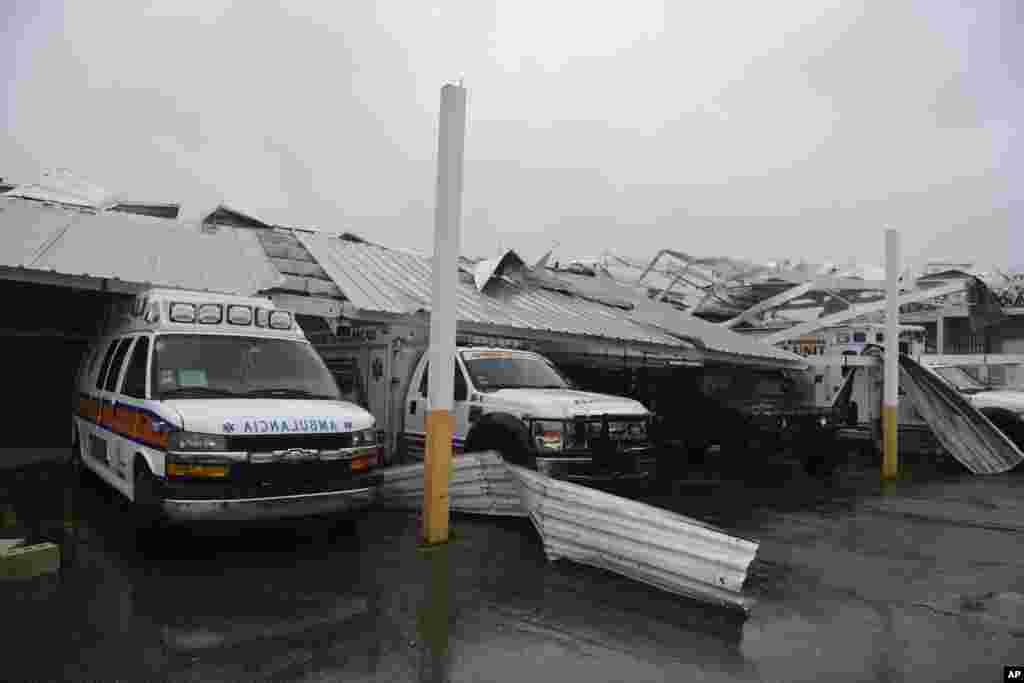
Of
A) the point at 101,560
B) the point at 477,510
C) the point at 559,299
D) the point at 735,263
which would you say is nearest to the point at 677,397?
the point at 559,299

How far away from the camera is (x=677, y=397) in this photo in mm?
12977

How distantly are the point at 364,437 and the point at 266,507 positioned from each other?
1.09 metres

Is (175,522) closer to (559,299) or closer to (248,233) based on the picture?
(248,233)

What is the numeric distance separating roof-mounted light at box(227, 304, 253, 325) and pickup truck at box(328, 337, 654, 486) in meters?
2.04

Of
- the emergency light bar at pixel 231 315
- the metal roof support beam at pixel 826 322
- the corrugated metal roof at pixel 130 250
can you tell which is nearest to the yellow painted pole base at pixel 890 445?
the metal roof support beam at pixel 826 322

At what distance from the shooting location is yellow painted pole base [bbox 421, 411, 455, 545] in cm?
684

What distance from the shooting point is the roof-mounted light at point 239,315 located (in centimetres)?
748

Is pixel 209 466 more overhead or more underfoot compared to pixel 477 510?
more overhead

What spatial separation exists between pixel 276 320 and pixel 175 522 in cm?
254

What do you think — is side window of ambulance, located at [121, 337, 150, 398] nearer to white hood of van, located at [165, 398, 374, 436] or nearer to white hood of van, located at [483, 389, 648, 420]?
white hood of van, located at [165, 398, 374, 436]

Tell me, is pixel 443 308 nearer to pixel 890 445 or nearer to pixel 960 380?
pixel 890 445

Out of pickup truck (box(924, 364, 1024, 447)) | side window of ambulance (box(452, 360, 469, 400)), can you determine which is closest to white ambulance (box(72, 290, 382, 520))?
side window of ambulance (box(452, 360, 469, 400))

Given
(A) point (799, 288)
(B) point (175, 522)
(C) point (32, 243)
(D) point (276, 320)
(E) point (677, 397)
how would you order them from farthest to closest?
(A) point (799, 288), (E) point (677, 397), (C) point (32, 243), (D) point (276, 320), (B) point (175, 522)

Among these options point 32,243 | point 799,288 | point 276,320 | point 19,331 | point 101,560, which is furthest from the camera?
point 799,288
